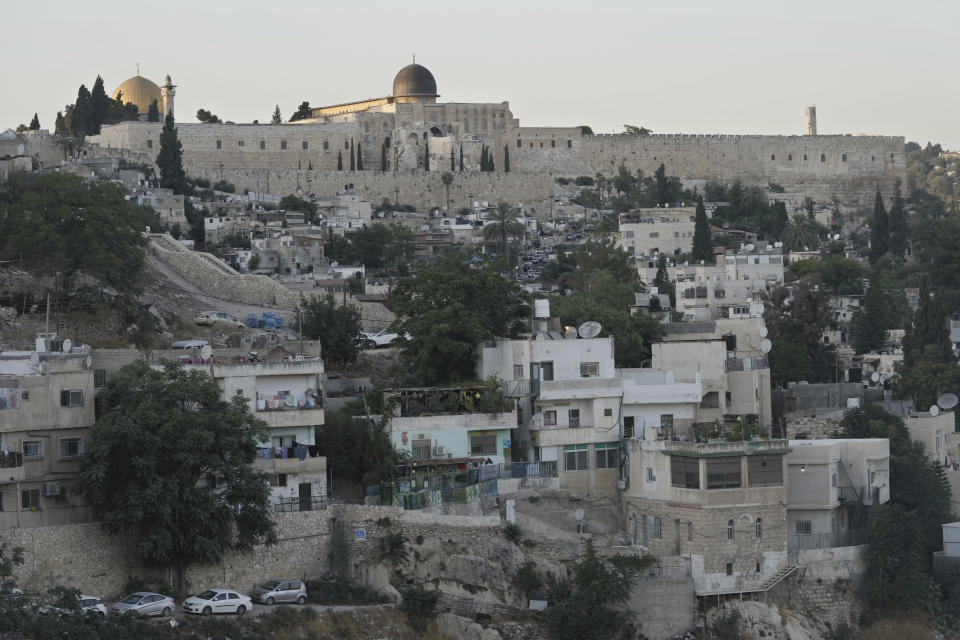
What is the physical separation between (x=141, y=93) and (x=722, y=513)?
60212 mm

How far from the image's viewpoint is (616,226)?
239 feet

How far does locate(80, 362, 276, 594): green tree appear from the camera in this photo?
→ 28.1 meters

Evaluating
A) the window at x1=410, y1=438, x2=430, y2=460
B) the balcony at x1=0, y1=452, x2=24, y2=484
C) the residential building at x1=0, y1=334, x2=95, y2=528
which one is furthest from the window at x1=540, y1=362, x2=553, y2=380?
the balcony at x1=0, y1=452, x2=24, y2=484

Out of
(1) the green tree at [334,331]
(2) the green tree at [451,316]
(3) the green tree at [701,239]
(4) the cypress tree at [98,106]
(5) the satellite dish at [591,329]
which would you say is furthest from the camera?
(4) the cypress tree at [98,106]

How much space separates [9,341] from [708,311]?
20684mm

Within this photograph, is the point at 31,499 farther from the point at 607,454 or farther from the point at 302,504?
the point at 607,454

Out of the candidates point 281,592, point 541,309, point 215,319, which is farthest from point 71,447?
point 215,319

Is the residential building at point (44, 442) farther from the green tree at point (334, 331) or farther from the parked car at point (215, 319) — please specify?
the parked car at point (215, 319)

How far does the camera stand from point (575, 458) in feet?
111

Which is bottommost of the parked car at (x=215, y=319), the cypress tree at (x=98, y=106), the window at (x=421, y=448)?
the window at (x=421, y=448)

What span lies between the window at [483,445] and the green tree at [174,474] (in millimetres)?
5198

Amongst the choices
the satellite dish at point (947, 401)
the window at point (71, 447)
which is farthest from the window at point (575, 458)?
the satellite dish at point (947, 401)

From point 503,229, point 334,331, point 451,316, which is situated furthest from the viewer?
point 503,229

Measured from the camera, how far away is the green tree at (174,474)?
28.1 metres
